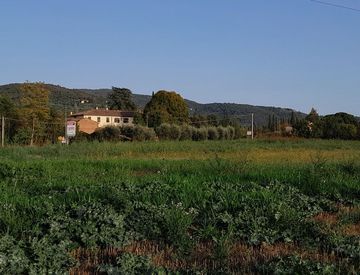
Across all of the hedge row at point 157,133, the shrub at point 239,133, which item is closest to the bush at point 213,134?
the hedge row at point 157,133

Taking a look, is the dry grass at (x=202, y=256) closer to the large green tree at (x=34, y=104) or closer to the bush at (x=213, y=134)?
the large green tree at (x=34, y=104)

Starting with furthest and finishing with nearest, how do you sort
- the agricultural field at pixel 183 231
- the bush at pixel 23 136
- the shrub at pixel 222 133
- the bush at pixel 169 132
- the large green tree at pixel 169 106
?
1. the large green tree at pixel 169 106
2. the shrub at pixel 222 133
3. the bush at pixel 169 132
4. the bush at pixel 23 136
5. the agricultural field at pixel 183 231

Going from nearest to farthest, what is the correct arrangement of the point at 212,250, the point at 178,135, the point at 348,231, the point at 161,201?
the point at 212,250
the point at 348,231
the point at 161,201
the point at 178,135

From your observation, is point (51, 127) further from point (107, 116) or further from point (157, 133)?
point (107, 116)

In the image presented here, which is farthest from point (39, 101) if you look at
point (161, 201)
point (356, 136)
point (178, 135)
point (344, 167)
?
point (161, 201)

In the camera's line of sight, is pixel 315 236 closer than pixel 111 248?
No

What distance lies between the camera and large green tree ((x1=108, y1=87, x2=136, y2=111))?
449 feet

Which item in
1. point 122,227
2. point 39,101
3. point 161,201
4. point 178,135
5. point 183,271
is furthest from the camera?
point 39,101

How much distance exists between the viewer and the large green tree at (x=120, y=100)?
449 feet

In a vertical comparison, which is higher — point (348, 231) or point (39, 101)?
point (39, 101)

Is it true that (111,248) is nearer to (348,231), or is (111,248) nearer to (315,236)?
(315,236)

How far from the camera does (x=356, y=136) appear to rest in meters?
62.4

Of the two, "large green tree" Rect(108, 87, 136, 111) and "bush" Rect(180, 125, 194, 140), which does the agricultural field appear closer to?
"bush" Rect(180, 125, 194, 140)

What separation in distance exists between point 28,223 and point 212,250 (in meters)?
2.38
